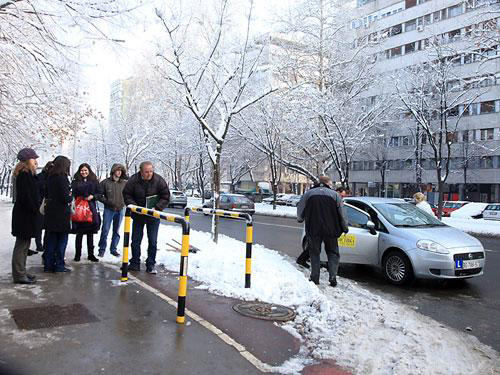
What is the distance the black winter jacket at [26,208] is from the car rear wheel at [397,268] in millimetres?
5769

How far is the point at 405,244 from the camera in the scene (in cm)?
782

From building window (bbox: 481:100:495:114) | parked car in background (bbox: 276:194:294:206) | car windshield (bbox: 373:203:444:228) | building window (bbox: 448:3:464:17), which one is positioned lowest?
parked car in background (bbox: 276:194:294:206)

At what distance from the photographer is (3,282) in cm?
600

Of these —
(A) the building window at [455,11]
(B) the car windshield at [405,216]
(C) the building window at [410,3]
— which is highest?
(C) the building window at [410,3]

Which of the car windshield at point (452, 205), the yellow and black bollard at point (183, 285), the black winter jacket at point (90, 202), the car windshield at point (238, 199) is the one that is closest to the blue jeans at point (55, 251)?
the black winter jacket at point (90, 202)

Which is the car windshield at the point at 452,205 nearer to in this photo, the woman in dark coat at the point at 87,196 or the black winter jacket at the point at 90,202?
the woman in dark coat at the point at 87,196

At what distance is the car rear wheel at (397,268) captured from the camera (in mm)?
7793

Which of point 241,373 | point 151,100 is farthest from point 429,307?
point 151,100

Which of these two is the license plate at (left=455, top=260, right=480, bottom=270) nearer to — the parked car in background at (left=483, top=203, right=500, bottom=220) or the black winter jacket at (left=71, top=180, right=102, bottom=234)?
the black winter jacket at (left=71, top=180, right=102, bottom=234)

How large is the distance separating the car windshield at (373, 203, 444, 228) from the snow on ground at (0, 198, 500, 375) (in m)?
1.58

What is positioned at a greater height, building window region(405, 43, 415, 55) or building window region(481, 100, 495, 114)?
building window region(405, 43, 415, 55)

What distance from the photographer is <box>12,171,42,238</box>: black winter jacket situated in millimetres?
5863

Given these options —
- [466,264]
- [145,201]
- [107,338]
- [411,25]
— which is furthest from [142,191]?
[411,25]

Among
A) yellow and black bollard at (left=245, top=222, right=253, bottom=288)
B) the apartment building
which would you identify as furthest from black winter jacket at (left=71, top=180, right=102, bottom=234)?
the apartment building
